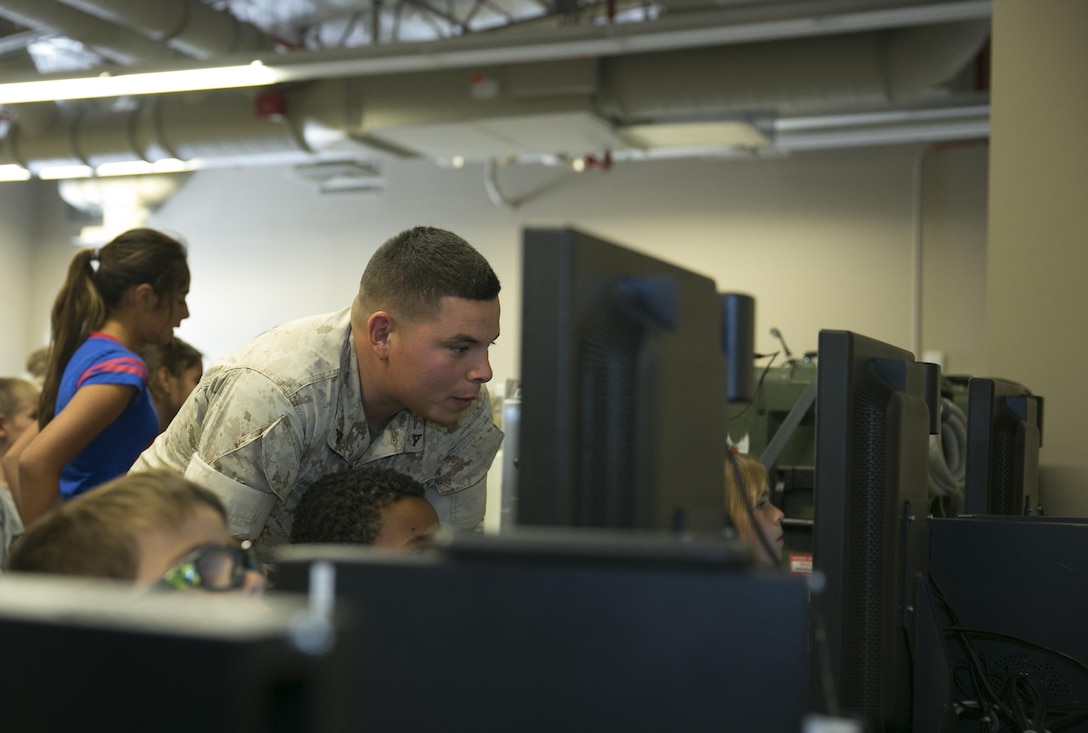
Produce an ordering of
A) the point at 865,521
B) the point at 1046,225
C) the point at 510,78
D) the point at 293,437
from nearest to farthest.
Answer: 1. the point at 865,521
2. the point at 293,437
3. the point at 1046,225
4. the point at 510,78

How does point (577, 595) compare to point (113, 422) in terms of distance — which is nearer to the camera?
point (577, 595)

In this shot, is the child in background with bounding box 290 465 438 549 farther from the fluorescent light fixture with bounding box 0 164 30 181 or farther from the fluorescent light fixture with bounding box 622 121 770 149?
the fluorescent light fixture with bounding box 0 164 30 181

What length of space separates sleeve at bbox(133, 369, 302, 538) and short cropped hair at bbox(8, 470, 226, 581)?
2.26 ft

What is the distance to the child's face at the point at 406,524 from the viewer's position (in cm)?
154

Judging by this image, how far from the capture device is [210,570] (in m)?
0.84

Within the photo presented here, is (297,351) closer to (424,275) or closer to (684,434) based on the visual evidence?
(424,275)

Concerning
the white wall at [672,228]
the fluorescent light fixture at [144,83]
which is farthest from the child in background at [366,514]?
the white wall at [672,228]

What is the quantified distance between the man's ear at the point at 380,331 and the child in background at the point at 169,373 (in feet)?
5.08

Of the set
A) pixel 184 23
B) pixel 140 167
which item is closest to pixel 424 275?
pixel 184 23

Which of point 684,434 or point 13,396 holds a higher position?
point 684,434

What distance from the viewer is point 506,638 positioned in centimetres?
67

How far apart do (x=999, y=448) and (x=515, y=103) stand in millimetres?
3545

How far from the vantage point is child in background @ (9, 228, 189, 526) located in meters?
2.33

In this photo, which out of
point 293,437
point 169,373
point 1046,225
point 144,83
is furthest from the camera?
point 144,83
